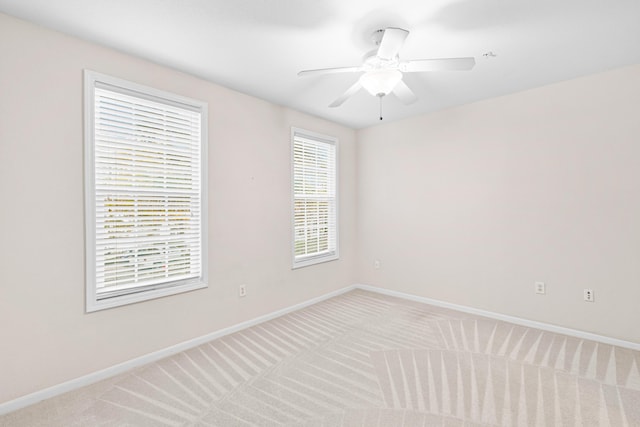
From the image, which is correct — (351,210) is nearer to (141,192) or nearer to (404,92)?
(404,92)

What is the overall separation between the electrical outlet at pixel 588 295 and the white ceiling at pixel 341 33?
2.04m

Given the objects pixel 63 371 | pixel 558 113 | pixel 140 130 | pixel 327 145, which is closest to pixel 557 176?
pixel 558 113

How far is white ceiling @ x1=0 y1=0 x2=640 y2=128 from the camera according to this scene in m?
1.82

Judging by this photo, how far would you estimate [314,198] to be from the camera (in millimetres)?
4164

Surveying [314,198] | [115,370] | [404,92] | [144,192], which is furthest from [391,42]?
[115,370]

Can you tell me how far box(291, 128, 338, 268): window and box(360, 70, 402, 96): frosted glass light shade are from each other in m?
1.80

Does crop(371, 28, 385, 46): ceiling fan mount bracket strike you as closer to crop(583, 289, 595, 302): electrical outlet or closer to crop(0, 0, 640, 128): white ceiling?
crop(0, 0, 640, 128): white ceiling

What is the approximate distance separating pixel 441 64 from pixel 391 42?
421 millimetres

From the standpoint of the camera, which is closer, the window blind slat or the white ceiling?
the white ceiling

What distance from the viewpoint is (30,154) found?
78.0 inches

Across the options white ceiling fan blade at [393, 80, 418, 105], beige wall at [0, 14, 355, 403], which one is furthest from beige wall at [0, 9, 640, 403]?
white ceiling fan blade at [393, 80, 418, 105]

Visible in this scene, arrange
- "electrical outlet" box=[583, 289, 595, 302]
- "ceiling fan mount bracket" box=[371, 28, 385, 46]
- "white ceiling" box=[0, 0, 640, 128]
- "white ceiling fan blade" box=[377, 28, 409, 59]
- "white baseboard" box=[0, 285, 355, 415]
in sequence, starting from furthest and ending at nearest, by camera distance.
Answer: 1. "electrical outlet" box=[583, 289, 595, 302]
2. "ceiling fan mount bracket" box=[371, 28, 385, 46]
3. "white baseboard" box=[0, 285, 355, 415]
4. "white ceiling" box=[0, 0, 640, 128]
5. "white ceiling fan blade" box=[377, 28, 409, 59]

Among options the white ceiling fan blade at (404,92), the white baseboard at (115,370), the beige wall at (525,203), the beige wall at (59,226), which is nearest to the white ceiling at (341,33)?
the beige wall at (59,226)

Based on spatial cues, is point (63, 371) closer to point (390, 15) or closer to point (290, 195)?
point (290, 195)
